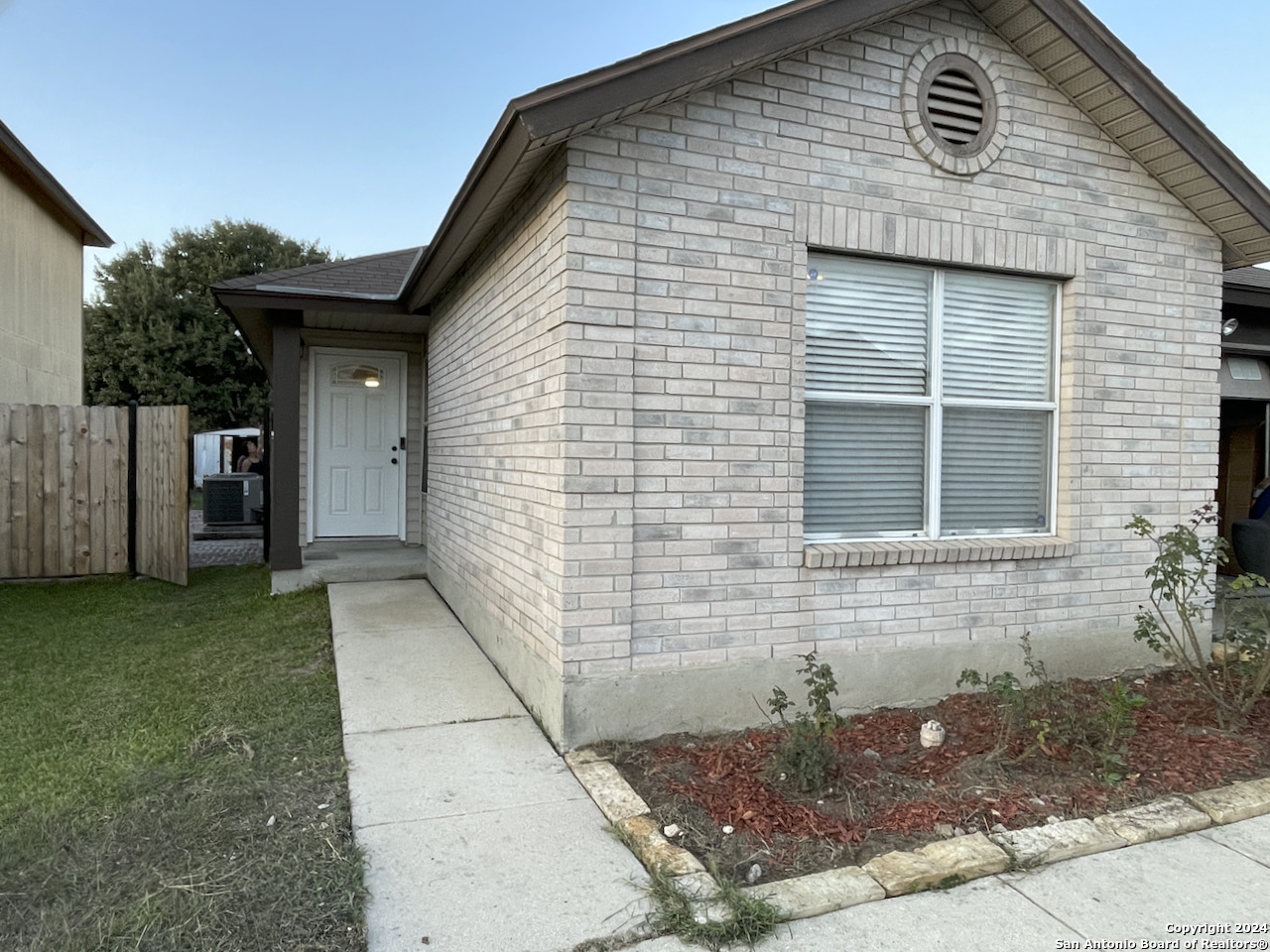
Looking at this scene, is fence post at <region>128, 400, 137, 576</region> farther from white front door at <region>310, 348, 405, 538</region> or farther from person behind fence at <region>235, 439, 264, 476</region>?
person behind fence at <region>235, 439, 264, 476</region>

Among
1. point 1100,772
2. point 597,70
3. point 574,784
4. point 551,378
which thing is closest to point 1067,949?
point 1100,772

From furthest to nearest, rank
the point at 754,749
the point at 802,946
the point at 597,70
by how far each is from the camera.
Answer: the point at 754,749
the point at 597,70
the point at 802,946

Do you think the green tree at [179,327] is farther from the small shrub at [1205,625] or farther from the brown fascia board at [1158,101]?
the small shrub at [1205,625]

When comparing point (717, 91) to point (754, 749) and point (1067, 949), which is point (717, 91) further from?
point (1067, 949)

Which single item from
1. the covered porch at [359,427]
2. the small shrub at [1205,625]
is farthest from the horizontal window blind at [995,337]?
the covered porch at [359,427]

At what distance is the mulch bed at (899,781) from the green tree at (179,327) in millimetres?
27418

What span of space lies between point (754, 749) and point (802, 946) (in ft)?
4.64

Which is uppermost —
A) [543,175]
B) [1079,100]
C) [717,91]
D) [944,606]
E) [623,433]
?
[1079,100]

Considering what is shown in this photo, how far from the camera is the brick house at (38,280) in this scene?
10469 millimetres

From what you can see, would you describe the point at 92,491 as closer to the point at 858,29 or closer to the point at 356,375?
the point at 356,375

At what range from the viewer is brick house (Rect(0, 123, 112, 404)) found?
34.3 feet

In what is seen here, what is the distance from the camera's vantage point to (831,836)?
10.1 ft

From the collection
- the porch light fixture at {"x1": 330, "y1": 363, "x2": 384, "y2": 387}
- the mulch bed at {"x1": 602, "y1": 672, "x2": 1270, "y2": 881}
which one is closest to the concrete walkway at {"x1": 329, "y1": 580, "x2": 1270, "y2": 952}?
the mulch bed at {"x1": 602, "y1": 672, "x2": 1270, "y2": 881}

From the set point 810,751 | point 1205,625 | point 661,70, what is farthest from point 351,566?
point 1205,625
